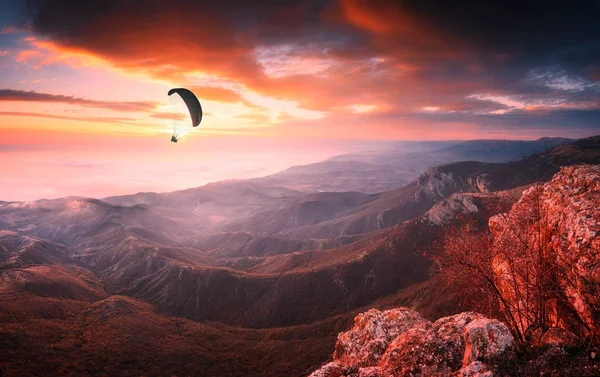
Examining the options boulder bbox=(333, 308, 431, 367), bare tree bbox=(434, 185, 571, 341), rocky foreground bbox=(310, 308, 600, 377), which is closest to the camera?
rocky foreground bbox=(310, 308, 600, 377)

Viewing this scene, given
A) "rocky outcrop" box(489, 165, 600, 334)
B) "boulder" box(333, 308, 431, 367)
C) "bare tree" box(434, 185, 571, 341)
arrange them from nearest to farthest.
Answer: "rocky outcrop" box(489, 165, 600, 334) < "bare tree" box(434, 185, 571, 341) < "boulder" box(333, 308, 431, 367)

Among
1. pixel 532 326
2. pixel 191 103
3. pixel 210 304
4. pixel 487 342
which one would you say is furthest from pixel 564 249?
pixel 210 304

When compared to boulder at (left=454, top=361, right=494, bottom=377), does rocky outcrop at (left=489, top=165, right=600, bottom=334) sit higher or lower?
higher

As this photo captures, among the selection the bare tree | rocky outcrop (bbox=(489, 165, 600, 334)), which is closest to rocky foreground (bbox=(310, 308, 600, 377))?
the bare tree

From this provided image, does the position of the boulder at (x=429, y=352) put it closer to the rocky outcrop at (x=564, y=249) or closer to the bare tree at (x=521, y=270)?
the bare tree at (x=521, y=270)

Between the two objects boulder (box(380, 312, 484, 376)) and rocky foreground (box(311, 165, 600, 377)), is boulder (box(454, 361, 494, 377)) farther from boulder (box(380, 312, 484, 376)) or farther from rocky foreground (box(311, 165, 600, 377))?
boulder (box(380, 312, 484, 376))

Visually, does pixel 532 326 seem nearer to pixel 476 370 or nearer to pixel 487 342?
pixel 487 342
